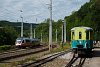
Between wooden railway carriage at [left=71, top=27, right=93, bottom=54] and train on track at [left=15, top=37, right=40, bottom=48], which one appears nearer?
wooden railway carriage at [left=71, top=27, right=93, bottom=54]

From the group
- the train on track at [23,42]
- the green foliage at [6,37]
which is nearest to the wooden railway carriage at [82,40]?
the train on track at [23,42]

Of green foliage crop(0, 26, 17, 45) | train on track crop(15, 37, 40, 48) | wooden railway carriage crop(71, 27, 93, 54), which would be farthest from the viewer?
green foliage crop(0, 26, 17, 45)

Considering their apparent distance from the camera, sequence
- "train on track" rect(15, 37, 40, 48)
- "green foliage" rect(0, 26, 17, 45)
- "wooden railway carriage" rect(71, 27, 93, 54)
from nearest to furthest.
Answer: "wooden railway carriage" rect(71, 27, 93, 54)
"train on track" rect(15, 37, 40, 48)
"green foliage" rect(0, 26, 17, 45)

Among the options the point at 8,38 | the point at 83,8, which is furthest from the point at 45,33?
the point at 8,38

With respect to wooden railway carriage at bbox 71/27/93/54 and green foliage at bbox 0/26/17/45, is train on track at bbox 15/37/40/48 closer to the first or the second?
green foliage at bbox 0/26/17/45

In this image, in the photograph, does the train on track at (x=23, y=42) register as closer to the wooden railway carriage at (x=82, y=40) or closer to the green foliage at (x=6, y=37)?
the green foliage at (x=6, y=37)

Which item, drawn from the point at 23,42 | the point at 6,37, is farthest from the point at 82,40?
the point at 6,37

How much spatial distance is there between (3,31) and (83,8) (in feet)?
136

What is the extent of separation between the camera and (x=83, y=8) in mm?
118375

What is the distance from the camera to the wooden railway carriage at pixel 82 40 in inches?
1378

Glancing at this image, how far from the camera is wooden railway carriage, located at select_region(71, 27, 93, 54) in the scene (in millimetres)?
35000

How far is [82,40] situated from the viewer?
3525cm

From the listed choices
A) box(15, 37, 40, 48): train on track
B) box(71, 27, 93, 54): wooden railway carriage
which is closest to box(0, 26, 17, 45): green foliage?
box(15, 37, 40, 48): train on track

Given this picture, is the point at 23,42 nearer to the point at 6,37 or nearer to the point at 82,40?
the point at 6,37
